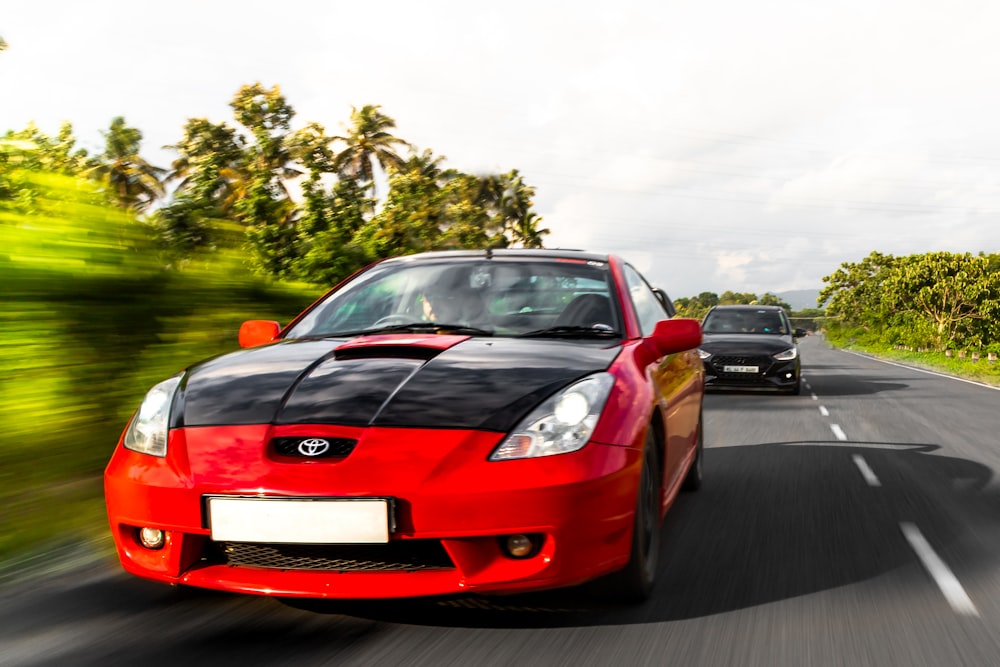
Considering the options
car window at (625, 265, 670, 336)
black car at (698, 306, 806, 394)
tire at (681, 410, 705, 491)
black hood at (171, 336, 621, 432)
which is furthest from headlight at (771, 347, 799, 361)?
black hood at (171, 336, 621, 432)

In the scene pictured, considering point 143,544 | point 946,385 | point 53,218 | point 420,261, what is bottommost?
point 946,385

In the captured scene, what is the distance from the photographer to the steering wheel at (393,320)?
4.71m

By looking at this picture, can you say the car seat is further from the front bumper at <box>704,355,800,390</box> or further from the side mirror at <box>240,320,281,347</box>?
the front bumper at <box>704,355,800,390</box>

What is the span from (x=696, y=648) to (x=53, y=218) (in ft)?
14.4

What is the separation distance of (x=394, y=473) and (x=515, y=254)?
7.24 ft

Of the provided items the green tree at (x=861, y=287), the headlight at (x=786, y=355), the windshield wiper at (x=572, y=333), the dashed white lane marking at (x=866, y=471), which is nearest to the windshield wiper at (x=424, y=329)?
the windshield wiper at (x=572, y=333)

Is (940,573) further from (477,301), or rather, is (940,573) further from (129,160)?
(129,160)

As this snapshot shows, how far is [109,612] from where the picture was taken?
378 centimetres

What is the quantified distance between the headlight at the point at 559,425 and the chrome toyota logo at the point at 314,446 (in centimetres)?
57

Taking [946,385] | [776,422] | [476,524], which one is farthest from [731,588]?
[946,385]

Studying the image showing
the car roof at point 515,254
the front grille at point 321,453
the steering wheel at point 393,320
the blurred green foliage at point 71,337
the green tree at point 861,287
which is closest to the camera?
the front grille at point 321,453

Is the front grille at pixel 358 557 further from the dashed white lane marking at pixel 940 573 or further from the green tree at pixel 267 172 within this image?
the green tree at pixel 267 172

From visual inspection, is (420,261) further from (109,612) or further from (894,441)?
(894,441)

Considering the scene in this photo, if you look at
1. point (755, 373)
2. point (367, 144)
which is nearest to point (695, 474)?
point (755, 373)
